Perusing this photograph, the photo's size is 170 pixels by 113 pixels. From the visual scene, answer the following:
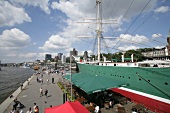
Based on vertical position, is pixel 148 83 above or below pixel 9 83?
above

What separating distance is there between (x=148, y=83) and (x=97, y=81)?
493cm

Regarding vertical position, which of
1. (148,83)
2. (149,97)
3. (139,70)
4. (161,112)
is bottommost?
(161,112)

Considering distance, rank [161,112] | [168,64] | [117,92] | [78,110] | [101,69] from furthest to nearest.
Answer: [101,69] < [117,92] < [168,64] < [161,112] < [78,110]

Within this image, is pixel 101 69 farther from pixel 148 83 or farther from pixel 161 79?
pixel 161 79

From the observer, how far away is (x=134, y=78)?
15016mm

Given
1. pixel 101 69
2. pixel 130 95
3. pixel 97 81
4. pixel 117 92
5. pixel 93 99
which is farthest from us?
pixel 101 69

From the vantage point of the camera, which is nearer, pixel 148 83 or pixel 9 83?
pixel 148 83

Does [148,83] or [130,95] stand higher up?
[148,83]

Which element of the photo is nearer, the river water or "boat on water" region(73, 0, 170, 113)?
"boat on water" region(73, 0, 170, 113)

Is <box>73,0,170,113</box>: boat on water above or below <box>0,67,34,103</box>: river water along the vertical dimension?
above

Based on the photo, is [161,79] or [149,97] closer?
[161,79]

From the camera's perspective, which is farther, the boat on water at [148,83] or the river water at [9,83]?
the river water at [9,83]

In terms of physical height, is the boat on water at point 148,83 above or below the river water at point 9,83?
above

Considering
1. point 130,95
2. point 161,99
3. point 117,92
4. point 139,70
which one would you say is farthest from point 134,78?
point 117,92
